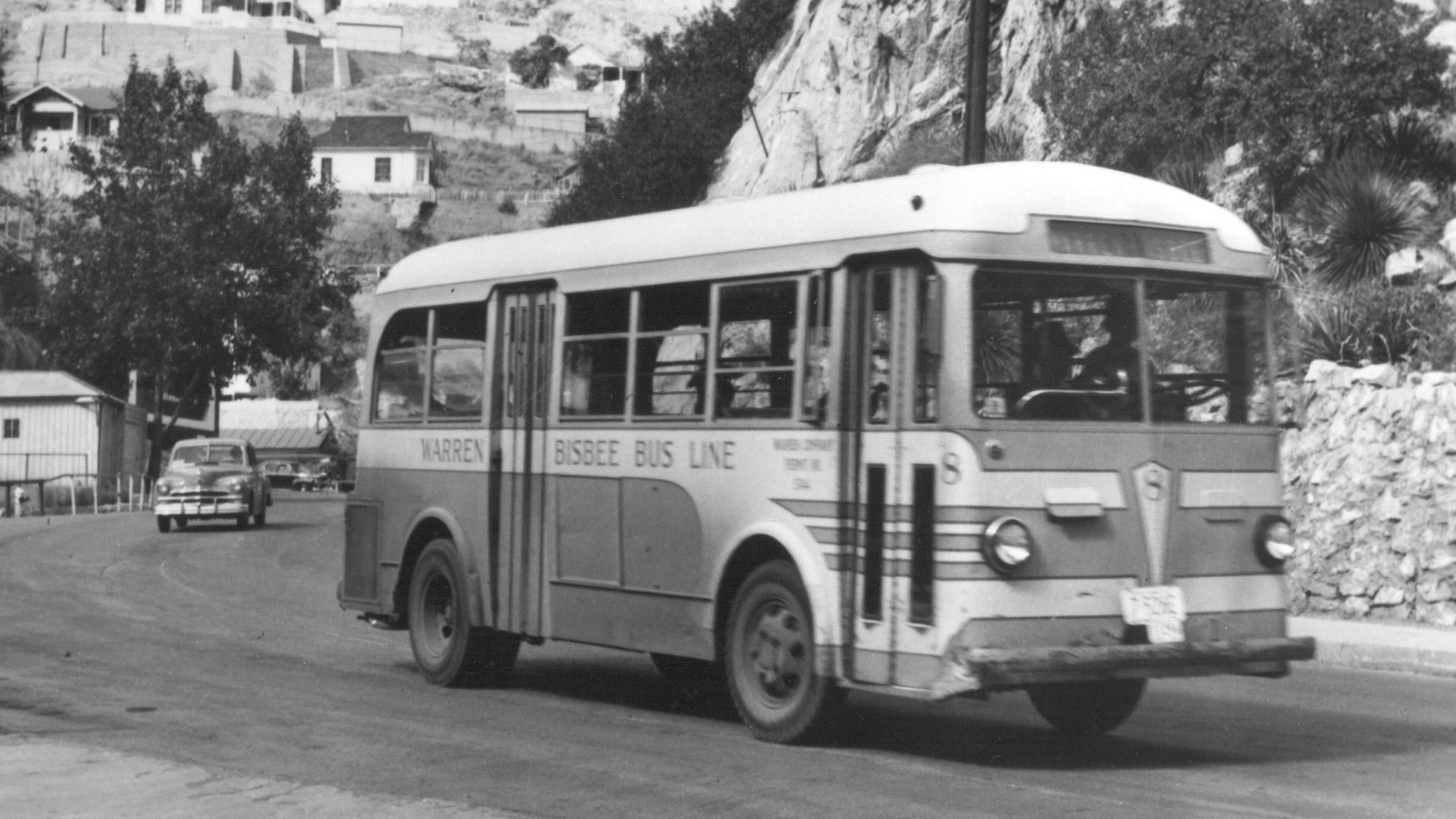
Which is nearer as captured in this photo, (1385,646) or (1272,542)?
(1272,542)

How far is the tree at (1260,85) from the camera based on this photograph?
29328 millimetres

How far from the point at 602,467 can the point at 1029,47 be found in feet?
110

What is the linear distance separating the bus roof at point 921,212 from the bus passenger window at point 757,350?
0.89 ft

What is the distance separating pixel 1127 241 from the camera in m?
9.99

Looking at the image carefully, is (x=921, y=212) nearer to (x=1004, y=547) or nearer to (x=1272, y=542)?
(x=1004, y=547)

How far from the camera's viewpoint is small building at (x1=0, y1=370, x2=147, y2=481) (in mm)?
57875

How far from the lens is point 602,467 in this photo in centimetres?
1186

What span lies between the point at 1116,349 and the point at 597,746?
337cm

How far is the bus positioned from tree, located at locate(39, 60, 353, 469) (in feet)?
187

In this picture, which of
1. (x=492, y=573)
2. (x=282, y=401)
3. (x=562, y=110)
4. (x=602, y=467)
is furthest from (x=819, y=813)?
(x=562, y=110)

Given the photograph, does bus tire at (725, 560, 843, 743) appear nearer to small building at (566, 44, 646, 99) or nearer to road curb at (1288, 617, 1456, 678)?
road curb at (1288, 617, 1456, 678)

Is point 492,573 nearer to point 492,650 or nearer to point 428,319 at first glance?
point 492,650

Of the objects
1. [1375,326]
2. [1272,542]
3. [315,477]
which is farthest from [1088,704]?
[315,477]

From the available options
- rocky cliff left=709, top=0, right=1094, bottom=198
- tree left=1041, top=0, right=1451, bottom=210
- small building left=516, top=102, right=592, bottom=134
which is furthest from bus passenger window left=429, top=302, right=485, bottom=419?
small building left=516, top=102, right=592, bottom=134
